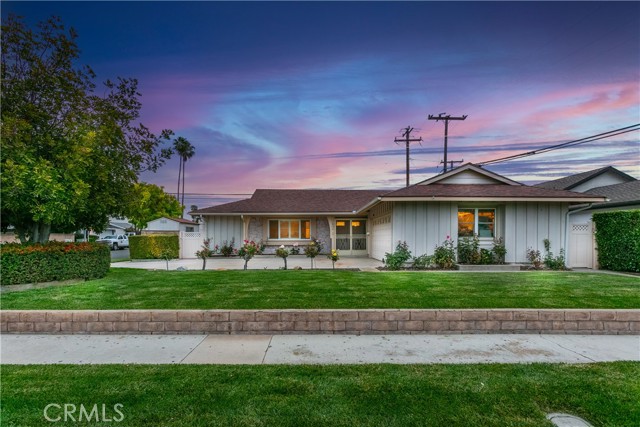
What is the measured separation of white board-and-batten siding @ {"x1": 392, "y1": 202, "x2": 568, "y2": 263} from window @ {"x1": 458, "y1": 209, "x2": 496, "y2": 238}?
45 cm

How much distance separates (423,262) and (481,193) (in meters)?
3.30

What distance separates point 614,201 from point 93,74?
21.3 metres

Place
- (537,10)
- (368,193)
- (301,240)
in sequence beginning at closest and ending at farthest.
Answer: (537,10), (301,240), (368,193)

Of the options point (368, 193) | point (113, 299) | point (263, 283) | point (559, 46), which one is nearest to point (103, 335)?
point (113, 299)

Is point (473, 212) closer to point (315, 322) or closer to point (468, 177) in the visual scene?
point (468, 177)

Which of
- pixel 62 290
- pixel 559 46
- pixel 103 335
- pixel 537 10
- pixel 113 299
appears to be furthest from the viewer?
pixel 559 46

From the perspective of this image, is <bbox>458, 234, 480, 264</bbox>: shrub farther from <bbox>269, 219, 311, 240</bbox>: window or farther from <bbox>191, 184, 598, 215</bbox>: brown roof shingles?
<bbox>269, 219, 311, 240</bbox>: window

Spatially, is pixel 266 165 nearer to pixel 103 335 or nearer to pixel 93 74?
pixel 93 74

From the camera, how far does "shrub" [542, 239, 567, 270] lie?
40.9 ft

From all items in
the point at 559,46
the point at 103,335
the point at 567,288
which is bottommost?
the point at 103,335

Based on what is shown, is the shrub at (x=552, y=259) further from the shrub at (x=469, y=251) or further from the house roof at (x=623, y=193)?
the house roof at (x=623, y=193)

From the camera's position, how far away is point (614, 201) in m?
16.0

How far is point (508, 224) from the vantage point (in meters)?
12.9

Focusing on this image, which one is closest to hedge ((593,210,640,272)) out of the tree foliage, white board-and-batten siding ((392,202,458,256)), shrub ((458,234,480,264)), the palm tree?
shrub ((458,234,480,264))
